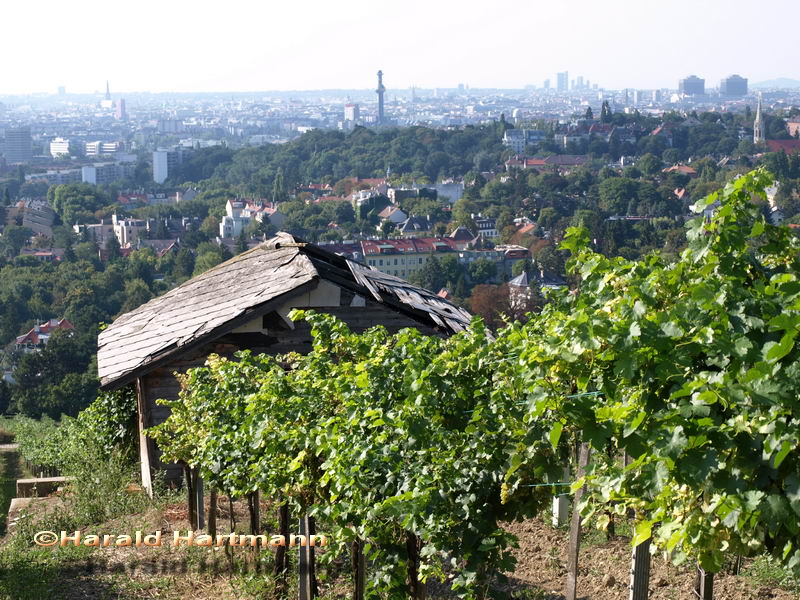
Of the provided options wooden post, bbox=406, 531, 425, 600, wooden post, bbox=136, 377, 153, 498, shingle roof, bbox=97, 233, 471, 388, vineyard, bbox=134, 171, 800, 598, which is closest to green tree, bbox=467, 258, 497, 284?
shingle roof, bbox=97, 233, 471, 388

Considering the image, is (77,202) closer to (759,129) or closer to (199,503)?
(759,129)

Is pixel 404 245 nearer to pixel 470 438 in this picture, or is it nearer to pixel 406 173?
pixel 406 173

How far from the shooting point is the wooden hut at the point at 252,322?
7.23 metres

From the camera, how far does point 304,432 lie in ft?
13.8

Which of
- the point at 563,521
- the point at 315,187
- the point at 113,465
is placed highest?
the point at 563,521

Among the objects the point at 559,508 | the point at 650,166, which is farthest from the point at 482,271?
the point at 559,508

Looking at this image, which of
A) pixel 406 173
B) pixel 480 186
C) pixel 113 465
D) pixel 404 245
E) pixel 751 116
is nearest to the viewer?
pixel 113 465

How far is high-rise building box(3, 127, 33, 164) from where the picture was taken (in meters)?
190

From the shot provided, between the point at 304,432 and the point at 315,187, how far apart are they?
11908 cm

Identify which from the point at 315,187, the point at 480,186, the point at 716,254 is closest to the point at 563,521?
the point at 716,254

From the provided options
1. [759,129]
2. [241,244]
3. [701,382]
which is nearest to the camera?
[701,382]

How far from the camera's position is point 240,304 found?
7.40 metres

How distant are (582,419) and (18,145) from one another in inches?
7928

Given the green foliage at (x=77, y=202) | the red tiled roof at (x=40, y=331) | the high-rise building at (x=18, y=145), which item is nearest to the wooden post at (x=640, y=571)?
the red tiled roof at (x=40, y=331)
